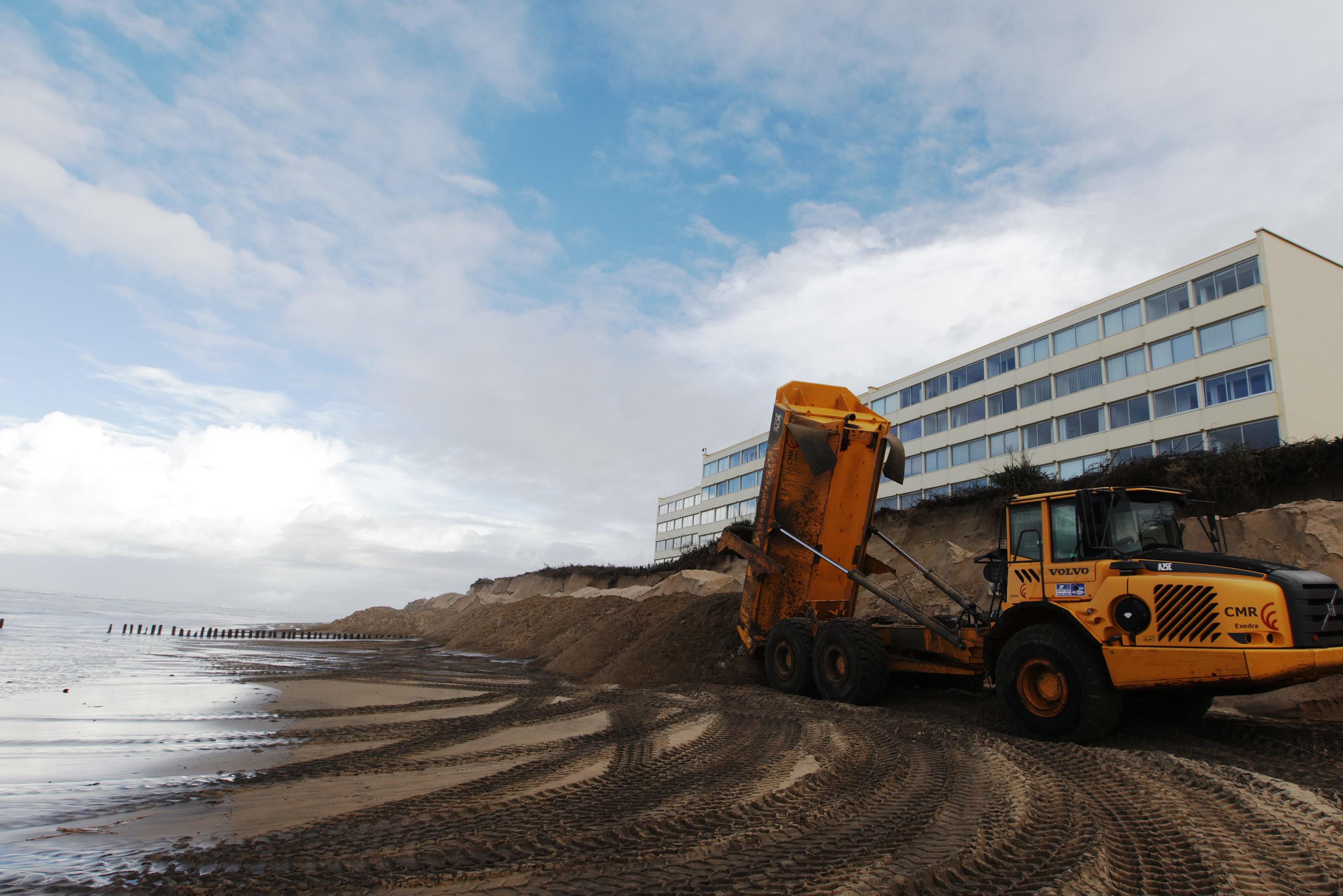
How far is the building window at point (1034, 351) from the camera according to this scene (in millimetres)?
41406

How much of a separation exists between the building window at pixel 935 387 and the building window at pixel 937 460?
12.3 feet

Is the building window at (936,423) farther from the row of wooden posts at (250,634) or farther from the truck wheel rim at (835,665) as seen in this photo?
the truck wheel rim at (835,665)

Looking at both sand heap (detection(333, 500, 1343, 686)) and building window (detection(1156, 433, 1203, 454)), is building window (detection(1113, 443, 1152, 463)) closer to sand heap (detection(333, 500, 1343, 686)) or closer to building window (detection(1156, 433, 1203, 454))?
building window (detection(1156, 433, 1203, 454))

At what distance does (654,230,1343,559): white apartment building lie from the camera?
3131 cm

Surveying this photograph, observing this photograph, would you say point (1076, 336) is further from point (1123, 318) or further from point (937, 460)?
point (937, 460)

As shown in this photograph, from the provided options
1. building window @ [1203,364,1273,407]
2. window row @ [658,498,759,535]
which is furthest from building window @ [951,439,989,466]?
window row @ [658,498,759,535]

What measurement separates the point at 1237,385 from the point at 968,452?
15.1 m

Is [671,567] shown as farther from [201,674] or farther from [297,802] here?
[297,802]

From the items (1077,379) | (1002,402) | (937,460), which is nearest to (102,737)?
(1077,379)

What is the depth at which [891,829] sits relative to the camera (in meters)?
4.41

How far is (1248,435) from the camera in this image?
3130 cm

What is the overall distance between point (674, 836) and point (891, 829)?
1.32 m

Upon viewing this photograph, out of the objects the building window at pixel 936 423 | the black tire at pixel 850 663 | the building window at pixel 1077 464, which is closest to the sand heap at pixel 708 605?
the black tire at pixel 850 663

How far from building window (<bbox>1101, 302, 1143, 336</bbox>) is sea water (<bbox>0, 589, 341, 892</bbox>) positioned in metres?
39.2
